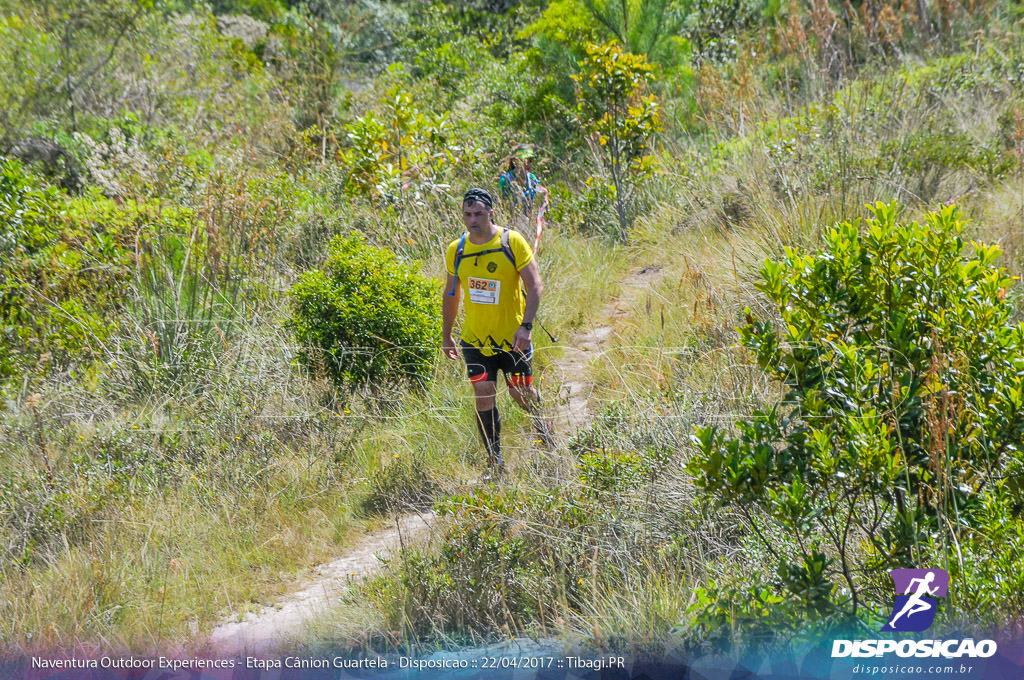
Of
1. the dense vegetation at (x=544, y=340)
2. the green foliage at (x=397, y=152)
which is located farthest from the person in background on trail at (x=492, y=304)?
the green foliage at (x=397, y=152)

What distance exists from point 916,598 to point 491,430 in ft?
10.1

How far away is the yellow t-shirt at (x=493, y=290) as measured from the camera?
5078 millimetres

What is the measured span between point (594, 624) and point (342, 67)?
1433cm

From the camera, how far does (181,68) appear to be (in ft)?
46.8

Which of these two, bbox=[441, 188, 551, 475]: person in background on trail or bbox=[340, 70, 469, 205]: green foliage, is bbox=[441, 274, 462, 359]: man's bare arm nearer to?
bbox=[441, 188, 551, 475]: person in background on trail

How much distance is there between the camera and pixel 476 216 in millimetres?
4988

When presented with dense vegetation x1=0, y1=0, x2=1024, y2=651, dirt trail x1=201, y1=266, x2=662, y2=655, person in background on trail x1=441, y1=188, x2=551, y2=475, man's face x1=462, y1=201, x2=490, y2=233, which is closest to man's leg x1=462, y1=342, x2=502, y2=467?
person in background on trail x1=441, y1=188, x2=551, y2=475

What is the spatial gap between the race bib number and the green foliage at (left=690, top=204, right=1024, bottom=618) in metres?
2.38

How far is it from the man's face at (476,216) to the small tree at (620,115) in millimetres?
4021

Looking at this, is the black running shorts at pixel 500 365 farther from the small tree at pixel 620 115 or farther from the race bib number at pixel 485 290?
the small tree at pixel 620 115

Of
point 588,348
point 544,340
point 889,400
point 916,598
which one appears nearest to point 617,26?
point 544,340

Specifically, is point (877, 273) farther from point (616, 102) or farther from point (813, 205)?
point (616, 102)

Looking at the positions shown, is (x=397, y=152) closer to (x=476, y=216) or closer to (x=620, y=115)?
(x=620, y=115)

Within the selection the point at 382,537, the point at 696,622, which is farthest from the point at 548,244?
the point at 696,622
